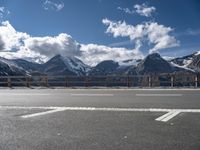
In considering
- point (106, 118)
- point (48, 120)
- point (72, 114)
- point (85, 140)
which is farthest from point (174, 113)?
point (85, 140)

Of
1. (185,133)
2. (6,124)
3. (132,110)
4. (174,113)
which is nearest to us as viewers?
(185,133)

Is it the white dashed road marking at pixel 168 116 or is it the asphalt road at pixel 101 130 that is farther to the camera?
the white dashed road marking at pixel 168 116

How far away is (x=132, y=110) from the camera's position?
11234mm

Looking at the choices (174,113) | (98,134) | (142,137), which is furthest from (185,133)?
(174,113)

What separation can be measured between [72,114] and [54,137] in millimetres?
3467

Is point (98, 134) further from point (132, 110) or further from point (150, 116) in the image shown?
point (132, 110)

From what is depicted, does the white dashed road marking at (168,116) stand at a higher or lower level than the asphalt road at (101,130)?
higher

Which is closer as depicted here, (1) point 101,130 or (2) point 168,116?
(1) point 101,130

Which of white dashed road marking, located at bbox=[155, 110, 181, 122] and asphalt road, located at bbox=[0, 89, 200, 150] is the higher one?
white dashed road marking, located at bbox=[155, 110, 181, 122]

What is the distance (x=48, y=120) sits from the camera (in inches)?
372

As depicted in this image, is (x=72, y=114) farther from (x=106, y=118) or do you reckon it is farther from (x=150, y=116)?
(x=150, y=116)

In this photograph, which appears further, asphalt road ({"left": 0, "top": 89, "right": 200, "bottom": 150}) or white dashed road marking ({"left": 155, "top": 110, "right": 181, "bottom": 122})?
white dashed road marking ({"left": 155, "top": 110, "right": 181, "bottom": 122})

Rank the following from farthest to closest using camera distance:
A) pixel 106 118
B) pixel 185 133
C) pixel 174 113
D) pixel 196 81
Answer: pixel 196 81
pixel 174 113
pixel 106 118
pixel 185 133

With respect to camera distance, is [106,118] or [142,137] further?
[106,118]
